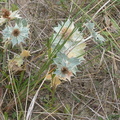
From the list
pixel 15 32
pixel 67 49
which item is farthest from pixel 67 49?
pixel 15 32

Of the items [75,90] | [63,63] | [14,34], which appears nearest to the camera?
Result: [63,63]

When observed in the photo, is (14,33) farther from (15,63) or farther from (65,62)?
(65,62)

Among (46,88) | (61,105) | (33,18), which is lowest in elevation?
(61,105)

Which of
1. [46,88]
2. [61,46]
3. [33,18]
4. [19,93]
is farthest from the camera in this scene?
[33,18]

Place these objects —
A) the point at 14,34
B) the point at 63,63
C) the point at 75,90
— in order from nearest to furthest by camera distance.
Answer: the point at 63,63
the point at 14,34
the point at 75,90

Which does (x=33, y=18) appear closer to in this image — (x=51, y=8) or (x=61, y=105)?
(x=51, y=8)

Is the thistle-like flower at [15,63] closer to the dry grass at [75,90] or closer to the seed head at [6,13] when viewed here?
the dry grass at [75,90]

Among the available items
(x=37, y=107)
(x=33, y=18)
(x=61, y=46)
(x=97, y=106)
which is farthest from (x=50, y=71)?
(x=33, y=18)

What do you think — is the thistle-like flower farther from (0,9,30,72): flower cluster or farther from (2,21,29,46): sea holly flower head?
(2,21,29,46): sea holly flower head
